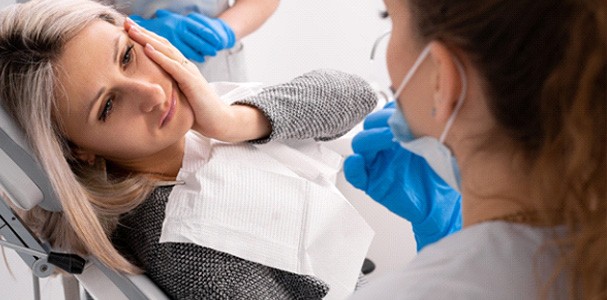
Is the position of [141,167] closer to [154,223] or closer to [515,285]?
[154,223]

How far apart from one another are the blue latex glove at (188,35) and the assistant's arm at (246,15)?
174 millimetres

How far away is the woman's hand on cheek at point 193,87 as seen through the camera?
138 cm

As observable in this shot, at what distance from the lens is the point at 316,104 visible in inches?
61.9

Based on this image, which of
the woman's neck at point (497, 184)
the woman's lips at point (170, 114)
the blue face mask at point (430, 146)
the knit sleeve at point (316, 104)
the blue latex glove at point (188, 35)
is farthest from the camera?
the blue latex glove at point (188, 35)

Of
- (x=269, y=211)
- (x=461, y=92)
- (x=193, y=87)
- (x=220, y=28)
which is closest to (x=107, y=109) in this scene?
(x=193, y=87)

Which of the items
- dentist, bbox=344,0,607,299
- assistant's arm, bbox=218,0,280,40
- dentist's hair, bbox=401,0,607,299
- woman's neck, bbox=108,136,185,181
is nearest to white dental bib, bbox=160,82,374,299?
woman's neck, bbox=108,136,185,181

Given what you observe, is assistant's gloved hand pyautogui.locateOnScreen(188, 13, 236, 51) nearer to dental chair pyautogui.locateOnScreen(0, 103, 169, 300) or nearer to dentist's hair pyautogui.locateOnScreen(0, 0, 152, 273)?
dentist's hair pyautogui.locateOnScreen(0, 0, 152, 273)

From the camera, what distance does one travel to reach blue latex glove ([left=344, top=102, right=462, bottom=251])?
1445 mm

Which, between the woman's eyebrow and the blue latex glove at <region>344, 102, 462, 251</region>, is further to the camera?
the blue latex glove at <region>344, 102, 462, 251</region>

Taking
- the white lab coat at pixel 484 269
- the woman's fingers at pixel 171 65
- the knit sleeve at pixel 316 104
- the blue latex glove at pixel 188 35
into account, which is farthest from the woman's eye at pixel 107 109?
the white lab coat at pixel 484 269

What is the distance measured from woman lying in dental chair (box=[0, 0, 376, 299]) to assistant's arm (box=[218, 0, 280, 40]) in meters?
0.49

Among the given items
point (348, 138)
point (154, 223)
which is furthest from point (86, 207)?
point (348, 138)

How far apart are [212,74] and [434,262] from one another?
3.64ft

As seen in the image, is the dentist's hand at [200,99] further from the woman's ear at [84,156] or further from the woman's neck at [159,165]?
the woman's ear at [84,156]
